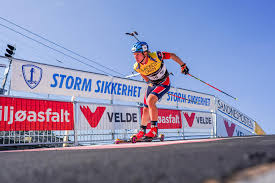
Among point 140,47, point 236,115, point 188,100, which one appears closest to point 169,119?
point 188,100

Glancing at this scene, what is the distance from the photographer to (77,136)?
659 centimetres

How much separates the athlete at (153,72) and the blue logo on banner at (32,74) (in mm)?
3753

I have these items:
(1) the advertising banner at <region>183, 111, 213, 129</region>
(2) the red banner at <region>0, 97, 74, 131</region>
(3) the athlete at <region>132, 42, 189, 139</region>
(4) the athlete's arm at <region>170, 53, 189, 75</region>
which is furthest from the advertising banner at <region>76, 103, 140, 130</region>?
(4) the athlete's arm at <region>170, 53, 189, 75</region>

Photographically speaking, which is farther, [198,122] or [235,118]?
[235,118]

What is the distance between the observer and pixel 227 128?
13.1 metres

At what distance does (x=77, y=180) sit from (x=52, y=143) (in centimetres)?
600

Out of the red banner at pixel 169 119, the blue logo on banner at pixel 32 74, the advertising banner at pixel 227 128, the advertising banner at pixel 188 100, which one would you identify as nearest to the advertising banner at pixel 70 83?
the blue logo on banner at pixel 32 74

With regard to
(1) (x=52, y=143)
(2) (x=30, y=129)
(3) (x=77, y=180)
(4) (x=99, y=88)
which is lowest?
(1) (x=52, y=143)

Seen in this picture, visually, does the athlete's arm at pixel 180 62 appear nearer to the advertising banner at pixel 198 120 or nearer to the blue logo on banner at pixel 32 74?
the blue logo on banner at pixel 32 74

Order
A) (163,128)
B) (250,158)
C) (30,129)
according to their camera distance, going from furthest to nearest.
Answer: (163,128)
(30,129)
(250,158)

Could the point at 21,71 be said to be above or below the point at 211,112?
above

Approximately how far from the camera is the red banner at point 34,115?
5.75 m

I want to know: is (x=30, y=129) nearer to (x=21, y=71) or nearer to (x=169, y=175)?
(x=21, y=71)

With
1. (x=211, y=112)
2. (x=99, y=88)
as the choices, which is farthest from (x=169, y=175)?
(x=211, y=112)
